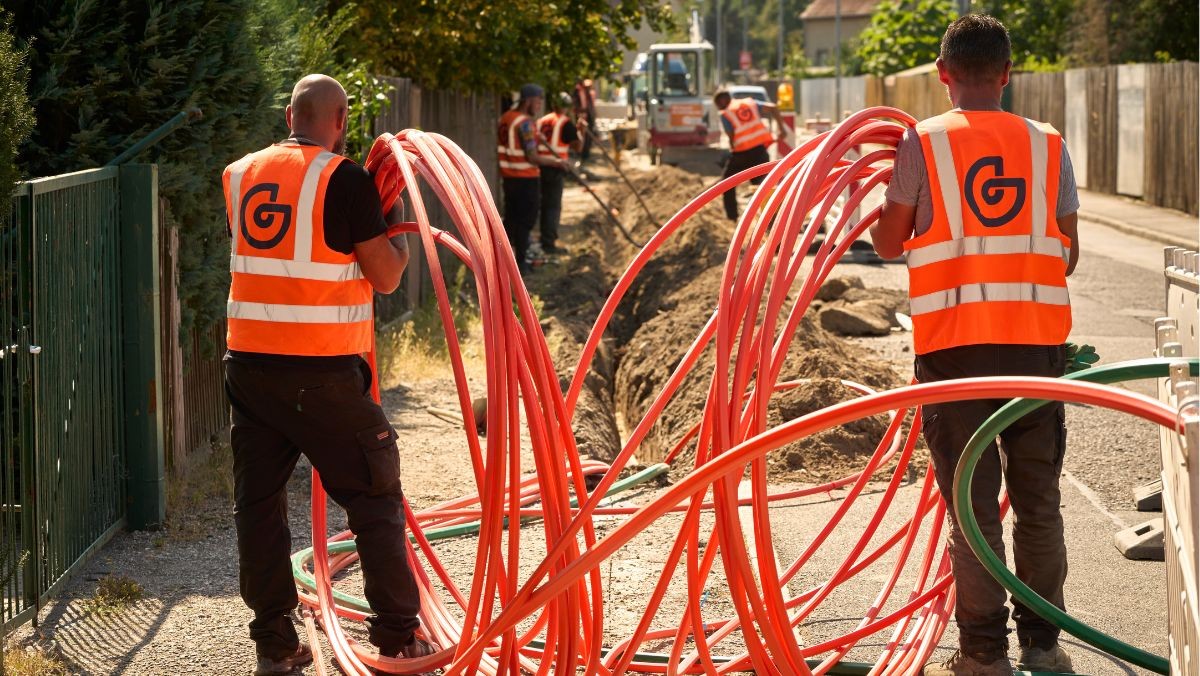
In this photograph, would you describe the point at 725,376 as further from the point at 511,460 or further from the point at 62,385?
the point at 62,385

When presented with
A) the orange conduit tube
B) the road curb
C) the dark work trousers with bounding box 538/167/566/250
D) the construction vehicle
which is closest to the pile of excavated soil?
the dark work trousers with bounding box 538/167/566/250

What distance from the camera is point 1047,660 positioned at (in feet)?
14.6

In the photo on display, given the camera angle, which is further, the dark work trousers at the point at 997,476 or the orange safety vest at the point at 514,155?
the orange safety vest at the point at 514,155

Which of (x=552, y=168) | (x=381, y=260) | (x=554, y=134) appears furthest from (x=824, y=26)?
(x=381, y=260)

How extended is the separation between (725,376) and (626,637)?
139 cm

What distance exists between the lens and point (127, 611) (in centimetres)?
543

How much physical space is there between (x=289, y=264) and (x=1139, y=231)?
1650cm

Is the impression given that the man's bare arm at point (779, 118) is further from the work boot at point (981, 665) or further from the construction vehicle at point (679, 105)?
the work boot at point (981, 665)

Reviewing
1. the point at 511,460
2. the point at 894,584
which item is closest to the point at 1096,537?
the point at 894,584

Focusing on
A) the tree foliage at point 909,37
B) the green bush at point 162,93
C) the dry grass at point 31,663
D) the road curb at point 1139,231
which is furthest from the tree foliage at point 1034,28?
the dry grass at point 31,663

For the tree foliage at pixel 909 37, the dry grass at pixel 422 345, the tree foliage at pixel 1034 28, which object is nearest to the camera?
the dry grass at pixel 422 345

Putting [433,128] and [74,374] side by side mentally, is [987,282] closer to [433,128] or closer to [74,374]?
[74,374]

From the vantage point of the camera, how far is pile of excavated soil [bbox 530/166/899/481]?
7.84 m

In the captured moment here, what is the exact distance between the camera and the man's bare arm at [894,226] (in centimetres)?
427
